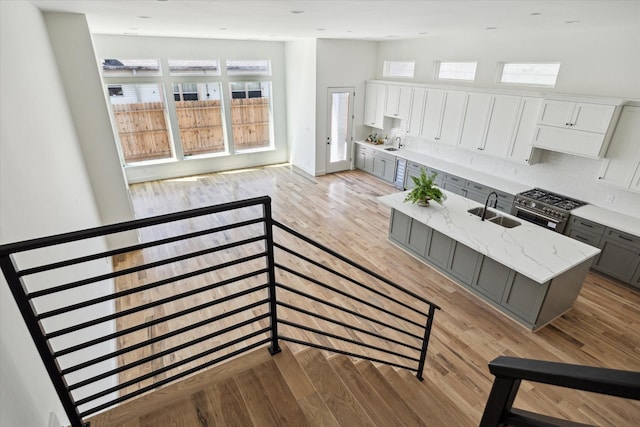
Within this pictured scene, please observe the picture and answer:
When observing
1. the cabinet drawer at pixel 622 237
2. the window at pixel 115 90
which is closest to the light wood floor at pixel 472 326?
the cabinet drawer at pixel 622 237

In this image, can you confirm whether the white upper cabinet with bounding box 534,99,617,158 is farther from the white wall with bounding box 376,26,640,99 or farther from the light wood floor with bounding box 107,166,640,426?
the light wood floor with bounding box 107,166,640,426

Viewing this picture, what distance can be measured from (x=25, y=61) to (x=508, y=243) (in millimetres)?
5269

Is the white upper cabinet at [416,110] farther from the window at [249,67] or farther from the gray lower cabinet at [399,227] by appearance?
the window at [249,67]

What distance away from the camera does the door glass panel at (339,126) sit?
8.53 meters

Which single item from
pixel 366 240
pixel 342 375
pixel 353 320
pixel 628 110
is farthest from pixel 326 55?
pixel 342 375

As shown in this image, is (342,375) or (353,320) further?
(353,320)

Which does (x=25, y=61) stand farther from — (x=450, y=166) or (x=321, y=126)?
(x=450, y=166)

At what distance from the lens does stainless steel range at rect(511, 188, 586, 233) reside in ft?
16.4

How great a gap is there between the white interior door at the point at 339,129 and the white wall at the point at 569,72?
2.43 metres

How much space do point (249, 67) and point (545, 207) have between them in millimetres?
7372

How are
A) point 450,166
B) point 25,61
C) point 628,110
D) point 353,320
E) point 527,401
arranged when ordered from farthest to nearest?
point 450,166
point 628,110
point 353,320
point 527,401
point 25,61

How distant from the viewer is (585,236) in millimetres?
4820

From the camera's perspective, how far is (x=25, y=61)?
2.80m

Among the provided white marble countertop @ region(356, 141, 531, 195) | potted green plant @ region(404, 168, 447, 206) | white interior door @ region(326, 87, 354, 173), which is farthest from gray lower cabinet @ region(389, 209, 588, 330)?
white interior door @ region(326, 87, 354, 173)
